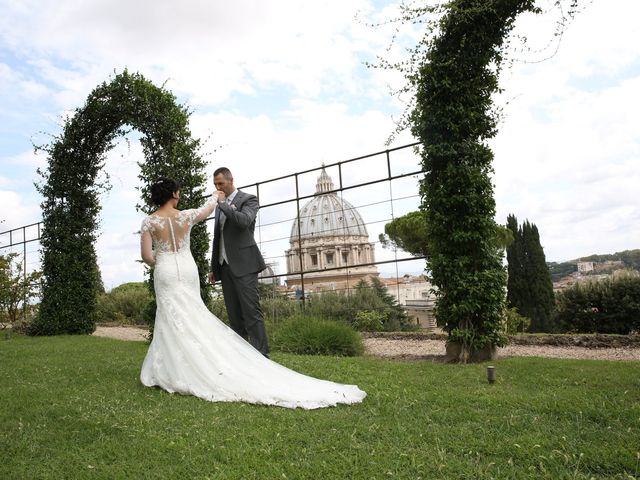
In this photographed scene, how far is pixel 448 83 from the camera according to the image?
687 centimetres

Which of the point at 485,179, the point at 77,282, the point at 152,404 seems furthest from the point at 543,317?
the point at 152,404

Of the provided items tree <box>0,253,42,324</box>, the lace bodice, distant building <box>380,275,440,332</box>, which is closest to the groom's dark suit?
the lace bodice

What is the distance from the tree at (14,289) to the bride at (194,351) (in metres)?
10.9

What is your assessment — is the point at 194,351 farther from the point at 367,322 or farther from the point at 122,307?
the point at 122,307

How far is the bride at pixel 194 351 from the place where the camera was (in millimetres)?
4520

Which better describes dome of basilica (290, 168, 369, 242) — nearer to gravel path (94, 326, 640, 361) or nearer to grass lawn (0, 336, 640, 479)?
gravel path (94, 326, 640, 361)

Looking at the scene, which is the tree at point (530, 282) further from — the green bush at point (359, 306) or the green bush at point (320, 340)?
the green bush at point (320, 340)

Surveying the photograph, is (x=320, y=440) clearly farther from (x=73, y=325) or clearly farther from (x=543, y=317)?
(x=543, y=317)

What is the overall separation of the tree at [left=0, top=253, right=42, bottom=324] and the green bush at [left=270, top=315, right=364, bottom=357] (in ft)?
31.0

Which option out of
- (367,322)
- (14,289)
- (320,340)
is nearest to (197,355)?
(320,340)

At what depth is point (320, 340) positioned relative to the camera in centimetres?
808

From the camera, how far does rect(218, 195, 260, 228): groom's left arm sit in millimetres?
5777

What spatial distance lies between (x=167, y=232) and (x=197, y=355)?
131 cm

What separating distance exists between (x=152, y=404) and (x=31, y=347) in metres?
6.26
